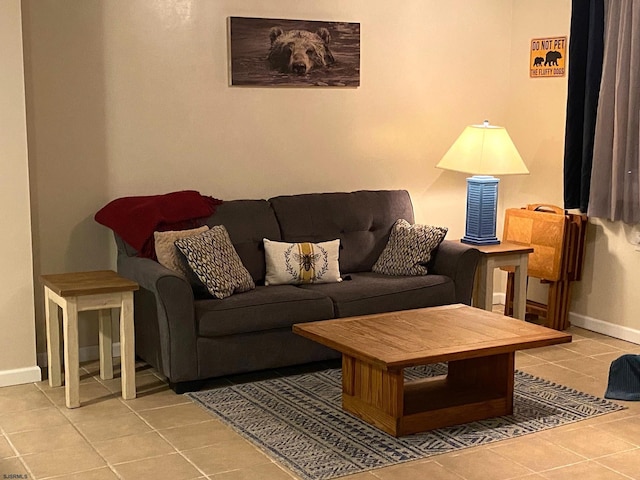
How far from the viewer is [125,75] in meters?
4.93

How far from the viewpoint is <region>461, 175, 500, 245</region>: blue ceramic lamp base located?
18.2ft

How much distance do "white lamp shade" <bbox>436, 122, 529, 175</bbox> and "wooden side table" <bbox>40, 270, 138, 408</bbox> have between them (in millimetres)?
2211

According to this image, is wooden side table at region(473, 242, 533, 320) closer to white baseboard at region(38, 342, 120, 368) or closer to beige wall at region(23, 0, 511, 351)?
beige wall at region(23, 0, 511, 351)

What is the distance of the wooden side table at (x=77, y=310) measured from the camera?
4.17 m

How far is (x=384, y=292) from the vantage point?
486 centimetres

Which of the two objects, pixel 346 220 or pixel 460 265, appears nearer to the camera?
pixel 460 265

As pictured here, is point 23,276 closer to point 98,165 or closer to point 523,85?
point 98,165

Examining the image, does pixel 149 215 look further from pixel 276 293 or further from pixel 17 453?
pixel 17 453

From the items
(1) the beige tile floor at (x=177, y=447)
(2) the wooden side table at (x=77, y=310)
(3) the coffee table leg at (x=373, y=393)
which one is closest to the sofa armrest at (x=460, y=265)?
(1) the beige tile floor at (x=177, y=447)

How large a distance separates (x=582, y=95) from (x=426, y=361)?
2585 mm

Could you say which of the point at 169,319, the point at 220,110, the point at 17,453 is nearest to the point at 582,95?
the point at 220,110

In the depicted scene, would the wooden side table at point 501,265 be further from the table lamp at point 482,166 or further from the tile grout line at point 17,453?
the tile grout line at point 17,453

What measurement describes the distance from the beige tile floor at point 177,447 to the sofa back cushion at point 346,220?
4.21ft

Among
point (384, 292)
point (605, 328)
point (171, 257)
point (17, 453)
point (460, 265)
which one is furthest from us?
point (605, 328)
